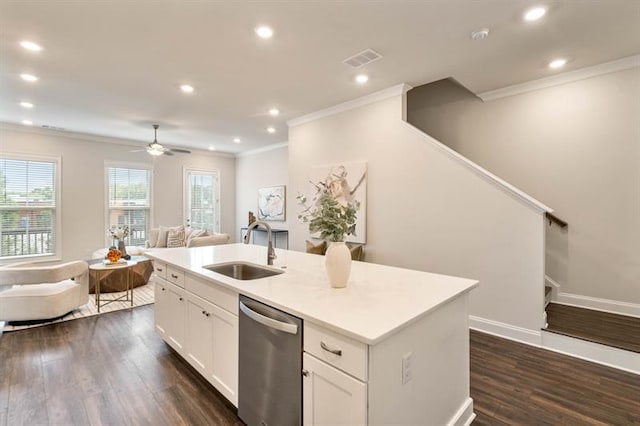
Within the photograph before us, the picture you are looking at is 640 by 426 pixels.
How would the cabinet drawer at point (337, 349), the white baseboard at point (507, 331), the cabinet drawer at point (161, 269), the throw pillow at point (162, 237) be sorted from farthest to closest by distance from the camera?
1. the throw pillow at point (162, 237)
2. the white baseboard at point (507, 331)
3. the cabinet drawer at point (161, 269)
4. the cabinet drawer at point (337, 349)

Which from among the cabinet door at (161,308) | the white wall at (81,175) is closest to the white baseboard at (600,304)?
the cabinet door at (161,308)

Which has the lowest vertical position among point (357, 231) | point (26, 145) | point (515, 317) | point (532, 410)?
point (532, 410)

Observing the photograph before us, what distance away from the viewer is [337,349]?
1.31 m

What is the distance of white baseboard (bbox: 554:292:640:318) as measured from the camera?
3.29 m

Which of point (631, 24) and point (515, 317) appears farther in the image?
point (515, 317)

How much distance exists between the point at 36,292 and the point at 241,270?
2.90m

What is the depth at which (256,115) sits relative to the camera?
5098mm

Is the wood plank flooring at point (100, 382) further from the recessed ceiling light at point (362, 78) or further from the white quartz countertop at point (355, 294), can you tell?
the recessed ceiling light at point (362, 78)

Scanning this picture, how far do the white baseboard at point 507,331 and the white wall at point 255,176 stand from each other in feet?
14.8

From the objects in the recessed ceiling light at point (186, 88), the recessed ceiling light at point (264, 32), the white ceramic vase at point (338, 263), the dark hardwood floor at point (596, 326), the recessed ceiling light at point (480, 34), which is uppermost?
the recessed ceiling light at point (186, 88)

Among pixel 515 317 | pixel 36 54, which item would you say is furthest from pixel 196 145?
pixel 515 317

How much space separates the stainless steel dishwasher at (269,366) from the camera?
1.52 meters

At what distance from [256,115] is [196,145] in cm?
341

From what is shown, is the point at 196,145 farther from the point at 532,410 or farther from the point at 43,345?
the point at 532,410
